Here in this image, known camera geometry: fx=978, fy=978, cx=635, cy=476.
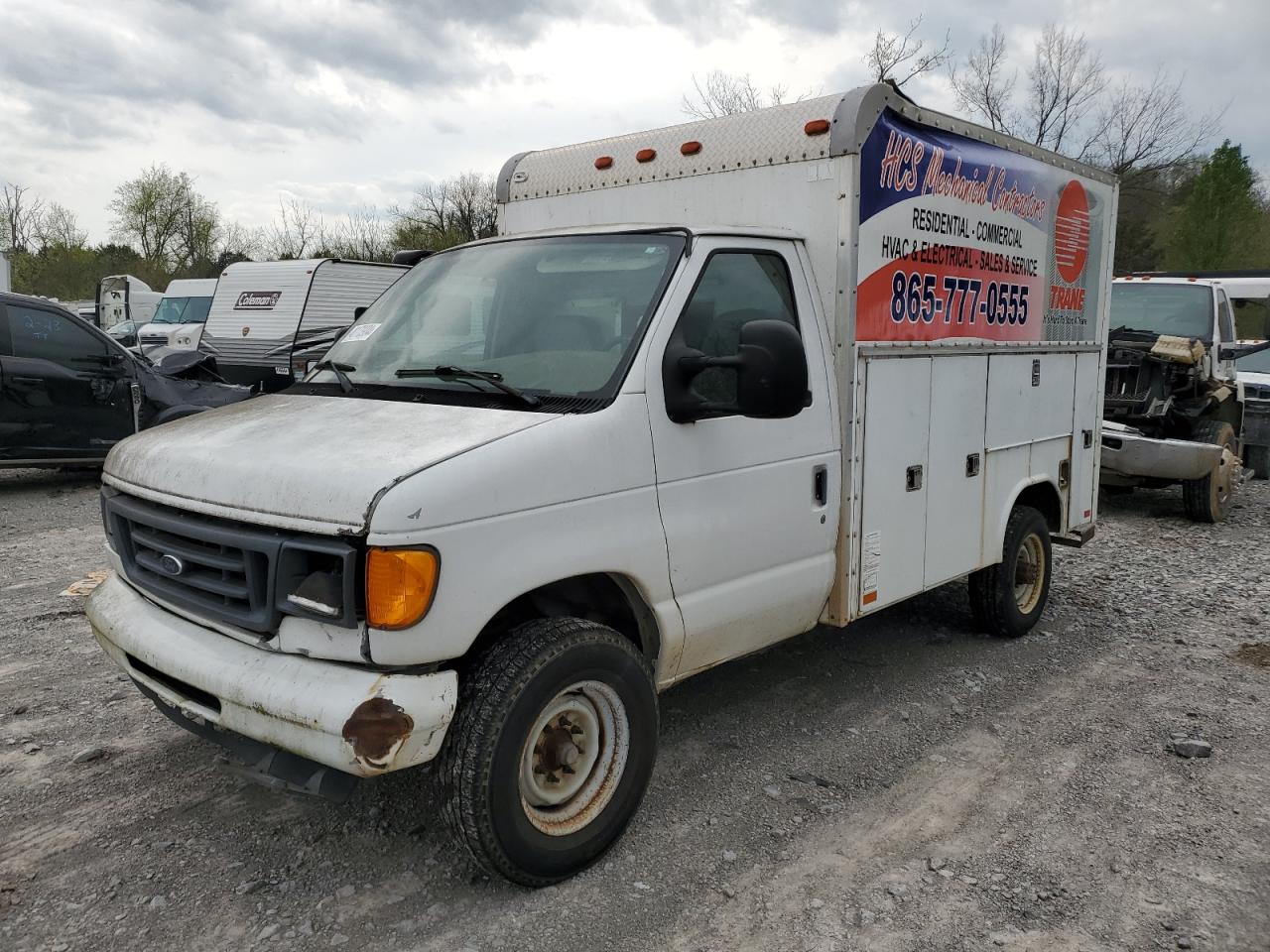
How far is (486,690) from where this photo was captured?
9.64 ft

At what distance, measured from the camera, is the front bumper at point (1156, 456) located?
30.2 ft

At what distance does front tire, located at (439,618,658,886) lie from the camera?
293 centimetres

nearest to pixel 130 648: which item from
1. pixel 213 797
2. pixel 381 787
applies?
pixel 213 797

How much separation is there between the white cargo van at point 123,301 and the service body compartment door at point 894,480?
32313mm

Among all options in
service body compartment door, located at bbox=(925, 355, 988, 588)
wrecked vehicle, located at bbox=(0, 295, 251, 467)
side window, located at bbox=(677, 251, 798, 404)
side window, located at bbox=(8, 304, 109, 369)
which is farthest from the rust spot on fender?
side window, located at bbox=(8, 304, 109, 369)

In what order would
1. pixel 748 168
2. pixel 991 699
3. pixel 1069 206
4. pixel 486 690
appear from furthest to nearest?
pixel 1069 206 → pixel 991 699 → pixel 748 168 → pixel 486 690

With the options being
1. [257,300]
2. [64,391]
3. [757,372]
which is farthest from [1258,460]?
[257,300]

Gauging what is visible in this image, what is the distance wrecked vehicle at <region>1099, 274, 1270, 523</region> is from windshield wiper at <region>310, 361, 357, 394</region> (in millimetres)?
7476

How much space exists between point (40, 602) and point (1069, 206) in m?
6.88

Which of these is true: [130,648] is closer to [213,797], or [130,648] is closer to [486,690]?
[213,797]

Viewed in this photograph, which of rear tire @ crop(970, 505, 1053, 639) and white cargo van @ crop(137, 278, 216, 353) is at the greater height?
→ white cargo van @ crop(137, 278, 216, 353)

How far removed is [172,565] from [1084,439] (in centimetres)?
537

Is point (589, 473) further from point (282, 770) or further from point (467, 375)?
point (282, 770)

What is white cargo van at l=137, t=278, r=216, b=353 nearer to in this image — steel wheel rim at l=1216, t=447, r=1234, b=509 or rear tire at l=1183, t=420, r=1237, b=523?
rear tire at l=1183, t=420, r=1237, b=523
